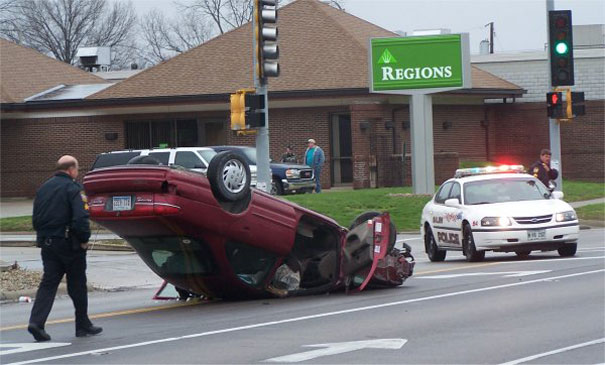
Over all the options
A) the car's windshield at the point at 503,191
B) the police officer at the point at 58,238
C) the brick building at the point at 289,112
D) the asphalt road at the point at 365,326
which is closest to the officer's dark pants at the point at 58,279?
Answer: the police officer at the point at 58,238

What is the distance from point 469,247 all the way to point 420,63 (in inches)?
642

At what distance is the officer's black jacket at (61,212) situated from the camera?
1061cm

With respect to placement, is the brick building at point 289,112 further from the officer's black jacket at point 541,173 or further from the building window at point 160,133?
the officer's black jacket at point 541,173

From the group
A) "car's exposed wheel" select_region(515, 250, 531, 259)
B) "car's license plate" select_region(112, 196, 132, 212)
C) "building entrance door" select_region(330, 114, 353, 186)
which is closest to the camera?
"car's license plate" select_region(112, 196, 132, 212)

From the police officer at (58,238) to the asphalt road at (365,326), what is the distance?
1.17ft

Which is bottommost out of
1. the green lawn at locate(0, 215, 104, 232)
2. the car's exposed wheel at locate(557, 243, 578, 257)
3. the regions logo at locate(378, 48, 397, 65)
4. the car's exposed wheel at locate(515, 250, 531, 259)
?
the car's exposed wheel at locate(515, 250, 531, 259)

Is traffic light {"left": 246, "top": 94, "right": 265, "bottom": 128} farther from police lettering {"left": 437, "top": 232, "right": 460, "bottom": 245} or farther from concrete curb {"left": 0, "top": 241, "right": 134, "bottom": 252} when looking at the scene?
concrete curb {"left": 0, "top": 241, "right": 134, "bottom": 252}

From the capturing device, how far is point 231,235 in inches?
487

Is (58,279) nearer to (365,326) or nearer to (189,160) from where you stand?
(365,326)

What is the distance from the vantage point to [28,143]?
43031 millimetres

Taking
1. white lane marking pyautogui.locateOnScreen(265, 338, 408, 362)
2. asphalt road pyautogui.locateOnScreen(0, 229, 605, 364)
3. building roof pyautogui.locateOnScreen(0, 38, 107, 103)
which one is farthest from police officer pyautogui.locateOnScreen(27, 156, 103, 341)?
building roof pyautogui.locateOnScreen(0, 38, 107, 103)

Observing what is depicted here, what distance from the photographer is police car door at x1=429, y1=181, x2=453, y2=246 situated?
19.5 m

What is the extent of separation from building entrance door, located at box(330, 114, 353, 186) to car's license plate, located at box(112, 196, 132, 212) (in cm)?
2979

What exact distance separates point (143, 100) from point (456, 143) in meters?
12.3
